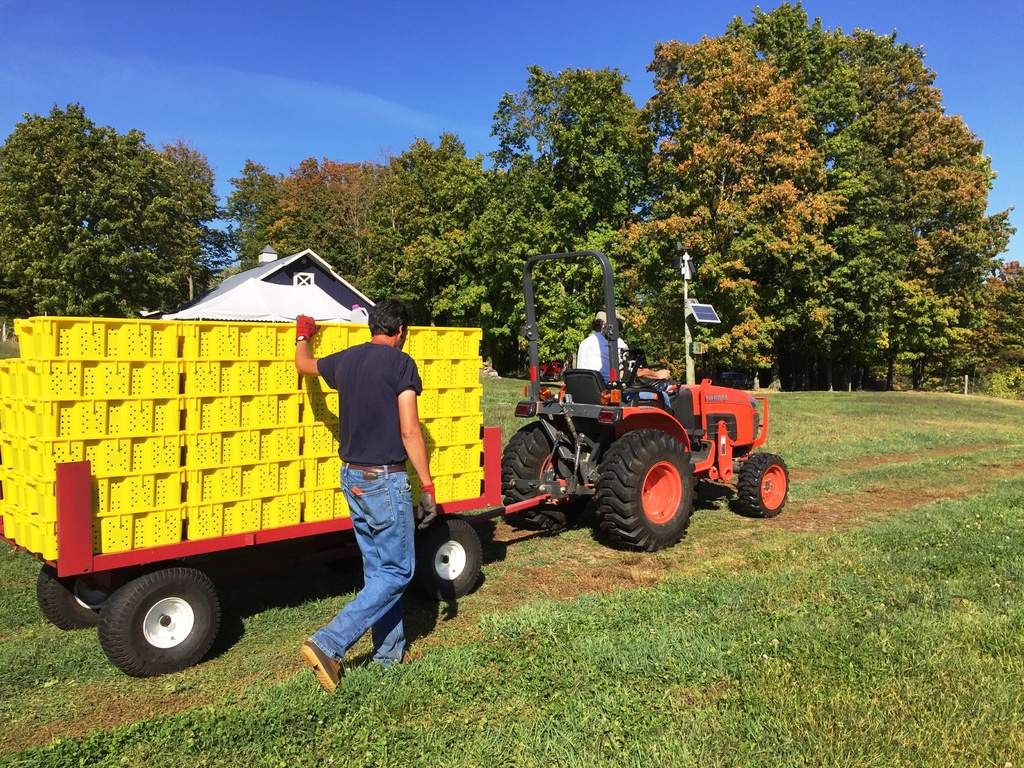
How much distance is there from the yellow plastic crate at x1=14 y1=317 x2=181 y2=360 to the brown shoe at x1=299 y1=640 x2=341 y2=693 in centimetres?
179

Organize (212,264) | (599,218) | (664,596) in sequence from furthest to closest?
(212,264) < (599,218) < (664,596)

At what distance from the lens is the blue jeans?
384cm

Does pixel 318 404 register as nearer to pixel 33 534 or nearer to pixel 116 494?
pixel 116 494

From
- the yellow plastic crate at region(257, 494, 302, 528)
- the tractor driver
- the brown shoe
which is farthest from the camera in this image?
the tractor driver

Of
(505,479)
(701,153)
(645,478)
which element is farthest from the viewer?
(701,153)

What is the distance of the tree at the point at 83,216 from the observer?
26.8 meters

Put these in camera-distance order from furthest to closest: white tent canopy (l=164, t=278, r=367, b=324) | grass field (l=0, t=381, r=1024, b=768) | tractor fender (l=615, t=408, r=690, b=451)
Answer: white tent canopy (l=164, t=278, r=367, b=324) → tractor fender (l=615, t=408, r=690, b=451) → grass field (l=0, t=381, r=1024, b=768)

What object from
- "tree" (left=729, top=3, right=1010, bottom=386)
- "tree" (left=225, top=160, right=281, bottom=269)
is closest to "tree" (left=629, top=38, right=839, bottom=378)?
"tree" (left=729, top=3, right=1010, bottom=386)

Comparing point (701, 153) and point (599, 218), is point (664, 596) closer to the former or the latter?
point (701, 153)

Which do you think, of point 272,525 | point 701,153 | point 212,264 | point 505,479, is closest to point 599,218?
point 701,153

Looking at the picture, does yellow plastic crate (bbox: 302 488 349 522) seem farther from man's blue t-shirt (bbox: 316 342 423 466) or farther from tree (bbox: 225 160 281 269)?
tree (bbox: 225 160 281 269)

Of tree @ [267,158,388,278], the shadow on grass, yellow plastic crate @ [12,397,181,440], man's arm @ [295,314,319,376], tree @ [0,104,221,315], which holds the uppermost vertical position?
tree @ [267,158,388,278]

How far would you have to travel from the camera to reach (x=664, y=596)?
5059 millimetres

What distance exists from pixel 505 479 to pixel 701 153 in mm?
21119
